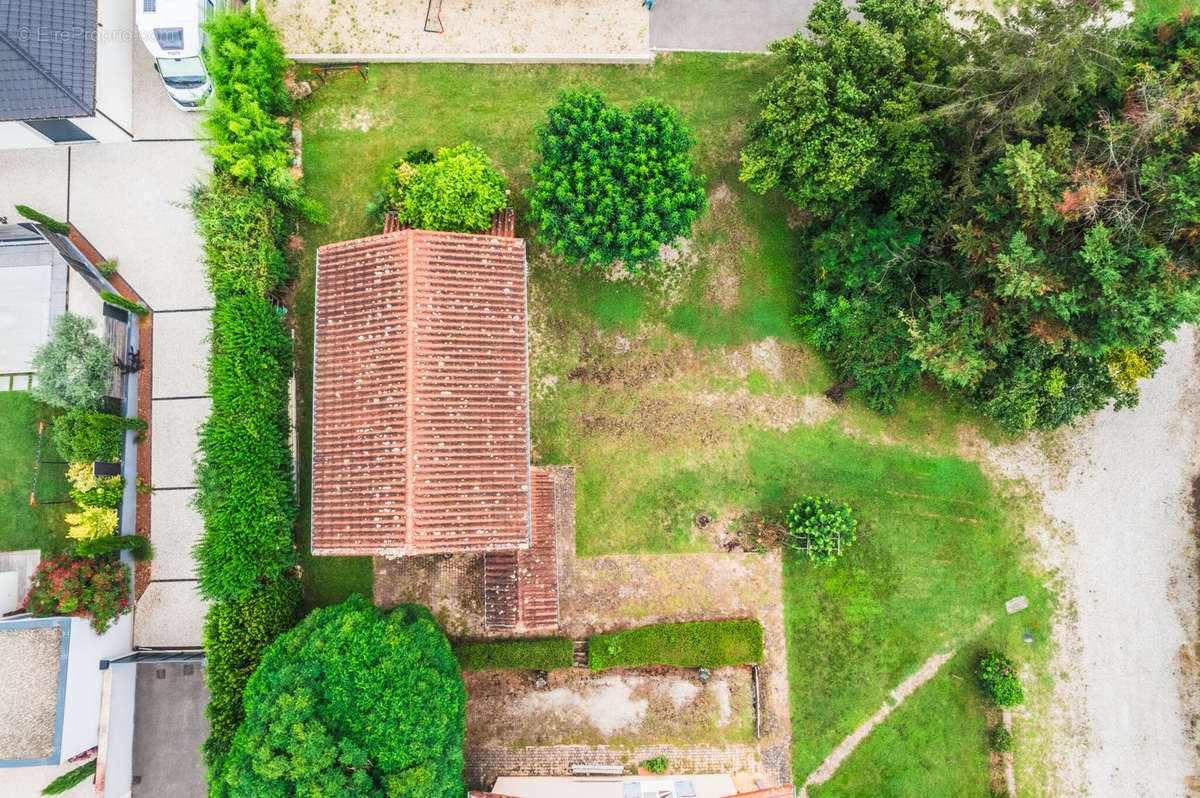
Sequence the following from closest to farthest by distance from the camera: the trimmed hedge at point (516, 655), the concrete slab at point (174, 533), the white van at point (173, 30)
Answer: the white van at point (173, 30), the trimmed hedge at point (516, 655), the concrete slab at point (174, 533)

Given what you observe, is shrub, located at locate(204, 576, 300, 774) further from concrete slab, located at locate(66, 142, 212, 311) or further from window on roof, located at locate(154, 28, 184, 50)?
window on roof, located at locate(154, 28, 184, 50)

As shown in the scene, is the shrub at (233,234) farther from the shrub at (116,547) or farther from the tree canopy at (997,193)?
the tree canopy at (997,193)

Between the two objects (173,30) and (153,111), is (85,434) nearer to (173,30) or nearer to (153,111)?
(153,111)

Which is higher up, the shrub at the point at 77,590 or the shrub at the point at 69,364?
the shrub at the point at 69,364

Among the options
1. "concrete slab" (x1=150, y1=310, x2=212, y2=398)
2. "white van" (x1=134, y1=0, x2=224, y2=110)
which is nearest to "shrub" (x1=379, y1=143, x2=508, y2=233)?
"white van" (x1=134, y1=0, x2=224, y2=110)

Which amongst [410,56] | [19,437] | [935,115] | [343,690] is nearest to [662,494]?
[343,690]

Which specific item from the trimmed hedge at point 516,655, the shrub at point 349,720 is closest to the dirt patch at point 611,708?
the trimmed hedge at point 516,655

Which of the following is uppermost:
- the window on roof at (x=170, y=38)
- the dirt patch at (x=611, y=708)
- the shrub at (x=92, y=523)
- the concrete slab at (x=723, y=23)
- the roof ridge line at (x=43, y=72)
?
the concrete slab at (x=723, y=23)

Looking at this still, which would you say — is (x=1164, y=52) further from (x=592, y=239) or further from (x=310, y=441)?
(x=310, y=441)
